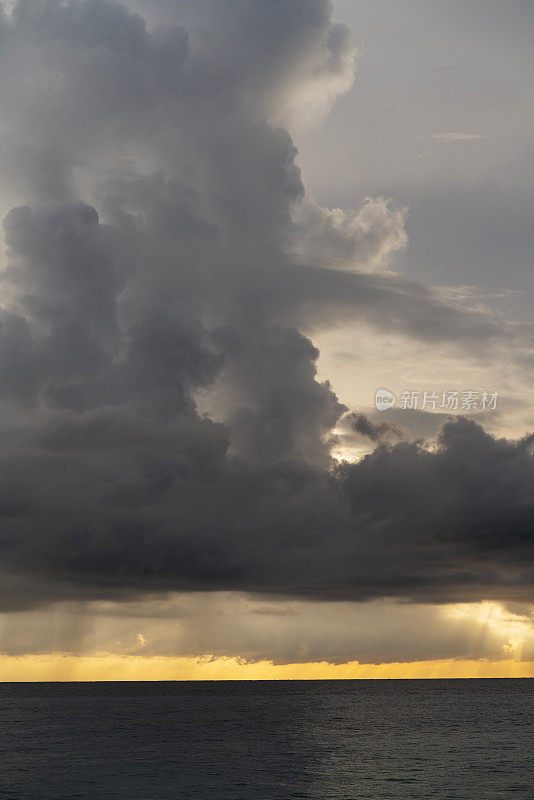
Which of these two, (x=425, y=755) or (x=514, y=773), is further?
(x=425, y=755)

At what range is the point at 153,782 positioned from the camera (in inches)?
4656

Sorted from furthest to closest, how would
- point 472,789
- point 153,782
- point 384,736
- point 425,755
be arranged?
point 384,736
point 425,755
point 153,782
point 472,789

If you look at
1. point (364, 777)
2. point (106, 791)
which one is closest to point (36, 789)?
point (106, 791)

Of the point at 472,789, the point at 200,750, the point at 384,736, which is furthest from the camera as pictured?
→ the point at 384,736

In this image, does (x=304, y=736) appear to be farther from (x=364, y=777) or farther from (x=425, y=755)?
(x=364, y=777)

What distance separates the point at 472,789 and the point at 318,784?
21.1 meters

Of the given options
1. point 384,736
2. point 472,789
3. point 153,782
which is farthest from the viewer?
point 384,736

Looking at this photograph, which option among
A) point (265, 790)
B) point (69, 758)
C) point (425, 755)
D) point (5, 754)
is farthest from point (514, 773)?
point (5, 754)

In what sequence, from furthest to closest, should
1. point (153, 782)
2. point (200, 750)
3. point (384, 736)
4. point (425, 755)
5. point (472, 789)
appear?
1. point (384, 736)
2. point (200, 750)
3. point (425, 755)
4. point (153, 782)
5. point (472, 789)

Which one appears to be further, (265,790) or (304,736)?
(304,736)

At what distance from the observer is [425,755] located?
493ft

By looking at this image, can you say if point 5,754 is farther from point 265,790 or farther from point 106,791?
point 265,790

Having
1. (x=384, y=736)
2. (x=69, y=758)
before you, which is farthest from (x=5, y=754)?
(x=384, y=736)

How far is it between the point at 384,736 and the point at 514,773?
70022 millimetres
